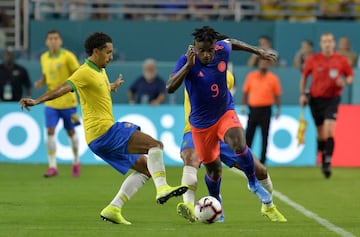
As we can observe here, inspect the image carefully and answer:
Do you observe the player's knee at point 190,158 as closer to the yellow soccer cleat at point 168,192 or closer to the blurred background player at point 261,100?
the yellow soccer cleat at point 168,192

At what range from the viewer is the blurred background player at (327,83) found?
18.0m

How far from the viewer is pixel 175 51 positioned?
2514cm

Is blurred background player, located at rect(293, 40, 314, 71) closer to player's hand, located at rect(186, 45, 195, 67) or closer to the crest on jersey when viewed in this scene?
the crest on jersey

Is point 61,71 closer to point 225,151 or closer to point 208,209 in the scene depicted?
point 225,151

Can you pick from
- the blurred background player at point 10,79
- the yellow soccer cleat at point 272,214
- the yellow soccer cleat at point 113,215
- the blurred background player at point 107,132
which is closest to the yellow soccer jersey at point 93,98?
the blurred background player at point 107,132

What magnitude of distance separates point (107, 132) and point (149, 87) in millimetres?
11141

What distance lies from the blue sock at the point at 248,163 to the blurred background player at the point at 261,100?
8442 mm

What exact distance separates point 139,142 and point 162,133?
34.1 feet

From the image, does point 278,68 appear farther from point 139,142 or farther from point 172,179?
point 139,142

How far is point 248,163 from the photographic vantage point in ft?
35.6

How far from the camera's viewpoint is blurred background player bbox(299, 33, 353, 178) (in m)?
18.0

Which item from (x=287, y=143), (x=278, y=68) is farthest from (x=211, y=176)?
(x=278, y=68)

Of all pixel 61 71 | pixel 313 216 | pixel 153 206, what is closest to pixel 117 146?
pixel 153 206

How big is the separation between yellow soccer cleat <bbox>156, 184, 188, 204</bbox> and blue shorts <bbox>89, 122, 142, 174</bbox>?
0.84 meters
